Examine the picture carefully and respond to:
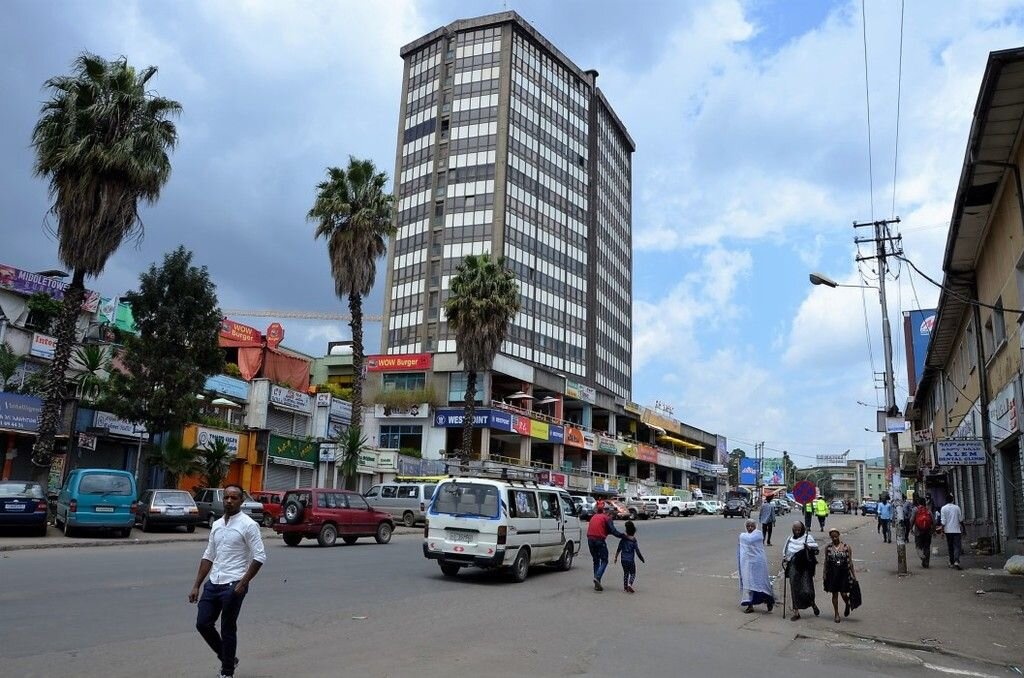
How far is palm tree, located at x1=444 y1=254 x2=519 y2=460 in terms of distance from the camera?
4206 cm

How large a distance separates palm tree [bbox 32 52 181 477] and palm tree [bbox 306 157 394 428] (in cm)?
1160

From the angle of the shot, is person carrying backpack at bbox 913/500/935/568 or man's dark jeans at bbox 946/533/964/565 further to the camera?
person carrying backpack at bbox 913/500/935/568

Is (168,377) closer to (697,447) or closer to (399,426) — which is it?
(399,426)

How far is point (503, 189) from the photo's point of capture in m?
81.4

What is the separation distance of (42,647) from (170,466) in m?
24.5

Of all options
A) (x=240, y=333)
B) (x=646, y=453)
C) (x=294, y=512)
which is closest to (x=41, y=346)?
(x=294, y=512)

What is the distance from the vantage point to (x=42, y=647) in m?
7.89

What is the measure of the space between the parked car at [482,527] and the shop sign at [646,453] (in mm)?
70469

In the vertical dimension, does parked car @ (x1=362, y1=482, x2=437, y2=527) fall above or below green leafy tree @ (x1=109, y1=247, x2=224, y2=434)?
below

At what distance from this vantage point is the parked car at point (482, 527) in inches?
605

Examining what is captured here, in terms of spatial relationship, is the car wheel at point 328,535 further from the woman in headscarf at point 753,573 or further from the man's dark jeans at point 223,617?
the man's dark jeans at point 223,617

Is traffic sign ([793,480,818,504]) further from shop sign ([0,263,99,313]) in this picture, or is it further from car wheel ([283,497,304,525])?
shop sign ([0,263,99,313])

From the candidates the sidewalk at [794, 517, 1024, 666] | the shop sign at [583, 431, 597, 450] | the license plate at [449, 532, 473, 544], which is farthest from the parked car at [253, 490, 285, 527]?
the shop sign at [583, 431, 597, 450]

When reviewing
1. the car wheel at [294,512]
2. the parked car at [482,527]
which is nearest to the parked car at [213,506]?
the car wheel at [294,512]
